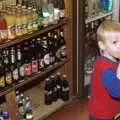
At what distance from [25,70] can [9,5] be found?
0.56 meters

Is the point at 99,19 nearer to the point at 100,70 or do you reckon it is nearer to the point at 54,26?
the point at 54,26

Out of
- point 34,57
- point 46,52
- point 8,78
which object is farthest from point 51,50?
point 8,78

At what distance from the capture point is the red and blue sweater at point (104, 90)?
6.28 ft

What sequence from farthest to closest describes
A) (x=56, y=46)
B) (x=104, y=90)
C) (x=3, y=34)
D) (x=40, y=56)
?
(x=56, y=46) < (x=40, y=56) < (x=3, y=34) < (x=104, y=90)

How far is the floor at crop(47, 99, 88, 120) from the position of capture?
120 inches

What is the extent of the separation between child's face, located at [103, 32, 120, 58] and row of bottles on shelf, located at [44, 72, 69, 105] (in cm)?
135

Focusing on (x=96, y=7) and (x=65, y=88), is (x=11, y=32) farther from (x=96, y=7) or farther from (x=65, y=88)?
(x=96, y=7)

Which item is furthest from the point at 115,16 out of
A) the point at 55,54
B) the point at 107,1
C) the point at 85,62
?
the point at 55,54

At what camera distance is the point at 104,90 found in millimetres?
2025

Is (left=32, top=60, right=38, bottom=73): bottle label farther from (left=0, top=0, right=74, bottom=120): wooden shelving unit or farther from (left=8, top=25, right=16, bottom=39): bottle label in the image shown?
(left=8, top=25, right=16, bottom=39): bottle label

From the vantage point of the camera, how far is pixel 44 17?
2910mm

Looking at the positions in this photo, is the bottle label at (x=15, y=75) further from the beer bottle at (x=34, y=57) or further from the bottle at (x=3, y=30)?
the bottle at (x=3, y=30)

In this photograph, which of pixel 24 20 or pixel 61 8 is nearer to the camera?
pixel 24 20

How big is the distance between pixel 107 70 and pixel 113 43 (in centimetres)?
15
